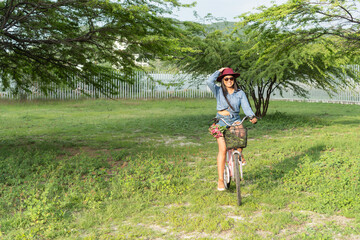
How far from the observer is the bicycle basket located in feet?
17.5

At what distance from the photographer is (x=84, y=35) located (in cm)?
837

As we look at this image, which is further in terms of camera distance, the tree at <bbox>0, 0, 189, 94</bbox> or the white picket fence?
the white picket fence

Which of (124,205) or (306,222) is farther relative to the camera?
(124,205)

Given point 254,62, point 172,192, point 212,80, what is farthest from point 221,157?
point 254,62

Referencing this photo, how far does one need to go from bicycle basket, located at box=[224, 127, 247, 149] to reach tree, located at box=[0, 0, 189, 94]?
2.77m

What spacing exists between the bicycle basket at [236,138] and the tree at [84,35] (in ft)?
9.08

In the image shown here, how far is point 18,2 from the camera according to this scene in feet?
26.1

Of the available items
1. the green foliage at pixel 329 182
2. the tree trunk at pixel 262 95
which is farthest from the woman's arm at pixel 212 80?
the tree trunk at pixel 262 95

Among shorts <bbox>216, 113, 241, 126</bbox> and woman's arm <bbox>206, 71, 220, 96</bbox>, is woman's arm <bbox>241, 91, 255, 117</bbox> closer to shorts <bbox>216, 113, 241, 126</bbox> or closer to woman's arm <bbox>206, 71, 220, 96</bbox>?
shorts <bbox>216, 113, 241, 126</bbox>

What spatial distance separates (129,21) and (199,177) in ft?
12.0

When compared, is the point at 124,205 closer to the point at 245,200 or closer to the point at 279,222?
the point at 245,200

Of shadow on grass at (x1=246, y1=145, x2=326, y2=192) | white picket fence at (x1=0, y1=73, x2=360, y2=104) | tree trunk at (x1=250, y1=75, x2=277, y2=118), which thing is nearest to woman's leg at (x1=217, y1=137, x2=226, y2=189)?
shadow on grass at (x1=246, y1=145, x2=326, y2=192)

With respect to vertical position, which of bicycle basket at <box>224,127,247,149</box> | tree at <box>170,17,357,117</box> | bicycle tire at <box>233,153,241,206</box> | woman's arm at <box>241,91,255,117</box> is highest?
tree at <box>170,17,357,117</box>

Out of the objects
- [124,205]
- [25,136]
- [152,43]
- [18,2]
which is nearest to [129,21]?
[152,43]
